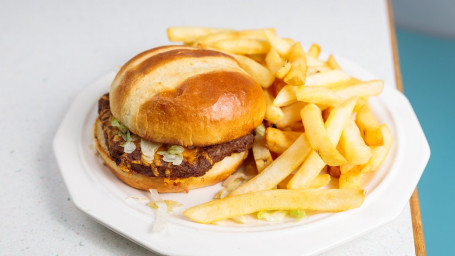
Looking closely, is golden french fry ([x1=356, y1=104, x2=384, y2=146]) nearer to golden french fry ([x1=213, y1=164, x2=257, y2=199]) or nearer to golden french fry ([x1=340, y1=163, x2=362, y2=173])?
golden french fry ([x1=340, y1=163, x2=362, y2=173])

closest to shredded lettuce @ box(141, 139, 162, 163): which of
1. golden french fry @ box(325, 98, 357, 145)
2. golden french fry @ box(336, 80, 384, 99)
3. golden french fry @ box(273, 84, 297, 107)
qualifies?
golden french fry @ box(273, 84, 297, 107)

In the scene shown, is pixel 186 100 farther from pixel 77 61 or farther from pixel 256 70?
pixel 77 61

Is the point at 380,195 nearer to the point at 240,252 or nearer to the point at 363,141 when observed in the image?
the point at 363,141

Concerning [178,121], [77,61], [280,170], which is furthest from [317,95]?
[77,61]

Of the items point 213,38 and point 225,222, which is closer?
point 225,222

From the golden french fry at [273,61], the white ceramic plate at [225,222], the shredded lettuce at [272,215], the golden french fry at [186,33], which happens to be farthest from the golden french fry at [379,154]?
the golden french fry at [186,33]

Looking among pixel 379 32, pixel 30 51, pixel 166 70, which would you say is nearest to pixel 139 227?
pixel 166 70
